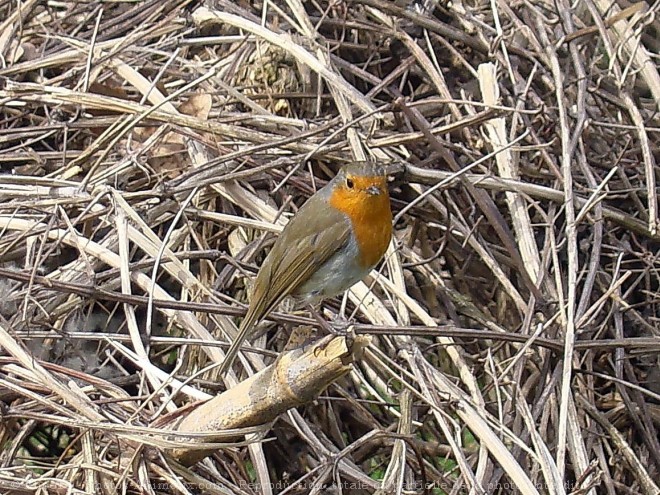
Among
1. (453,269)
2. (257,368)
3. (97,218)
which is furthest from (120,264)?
(453,269)

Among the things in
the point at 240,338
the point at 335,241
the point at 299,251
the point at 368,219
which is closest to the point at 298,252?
the point at 299,251

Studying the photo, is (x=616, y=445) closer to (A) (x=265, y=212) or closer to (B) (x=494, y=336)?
(B) (x=494, y=336)

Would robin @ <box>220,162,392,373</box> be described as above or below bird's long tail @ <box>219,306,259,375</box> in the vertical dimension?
above

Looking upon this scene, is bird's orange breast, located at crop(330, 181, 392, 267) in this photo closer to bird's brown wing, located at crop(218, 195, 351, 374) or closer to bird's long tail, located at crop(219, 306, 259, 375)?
bird's brown wing, located at crop(218, 195, 351, 374)

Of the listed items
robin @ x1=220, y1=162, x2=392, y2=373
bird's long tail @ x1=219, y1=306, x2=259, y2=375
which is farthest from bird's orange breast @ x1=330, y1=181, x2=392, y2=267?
bird's long tail @ x1=219, y1=306, x2=259, y2=375

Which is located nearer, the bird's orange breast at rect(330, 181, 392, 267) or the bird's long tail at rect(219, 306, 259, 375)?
the bird's long tail at rect(219, 306, 259, 375)

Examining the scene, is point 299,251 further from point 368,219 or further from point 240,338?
point 240,338

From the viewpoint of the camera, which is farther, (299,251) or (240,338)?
(299,251)
